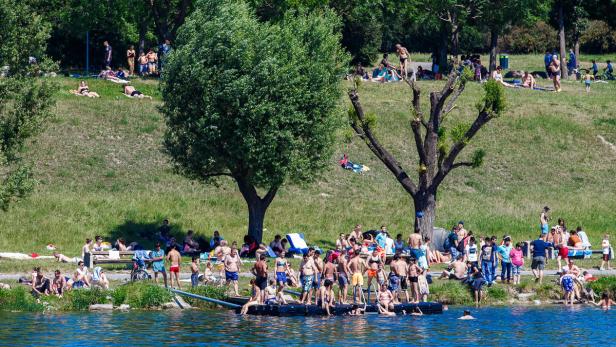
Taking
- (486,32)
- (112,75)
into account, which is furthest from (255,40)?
(486,32)

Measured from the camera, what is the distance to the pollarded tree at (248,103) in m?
45.0

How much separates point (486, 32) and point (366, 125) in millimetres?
47847

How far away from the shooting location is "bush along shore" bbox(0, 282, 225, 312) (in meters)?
35.8

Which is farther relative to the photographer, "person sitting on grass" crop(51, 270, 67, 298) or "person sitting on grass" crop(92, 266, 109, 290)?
"person sitting on grass" crop(92, 266, 109, 290)

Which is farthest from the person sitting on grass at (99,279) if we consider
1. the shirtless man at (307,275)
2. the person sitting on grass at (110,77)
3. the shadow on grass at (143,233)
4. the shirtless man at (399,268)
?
the person sitting on grass at (110,77)

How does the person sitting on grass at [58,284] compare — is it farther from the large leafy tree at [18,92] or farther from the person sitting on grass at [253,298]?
the person sitting on grass at [253,298]

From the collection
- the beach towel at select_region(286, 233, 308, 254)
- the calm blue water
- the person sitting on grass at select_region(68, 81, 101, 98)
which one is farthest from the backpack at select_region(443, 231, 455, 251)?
the person sitting on grass at select_region(68, 81, 101, 98)

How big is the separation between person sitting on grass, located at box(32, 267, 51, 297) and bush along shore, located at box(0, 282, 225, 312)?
0.19 meters

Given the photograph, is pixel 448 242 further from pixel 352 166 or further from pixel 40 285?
pixel 40 285

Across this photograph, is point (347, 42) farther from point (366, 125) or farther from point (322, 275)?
point (322, 275)

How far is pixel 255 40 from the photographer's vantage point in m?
46.3

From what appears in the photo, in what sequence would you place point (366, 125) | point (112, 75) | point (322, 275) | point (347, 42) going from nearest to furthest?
point (322, 275) → point (366, 125) → point (112, 75) → point (347, 42)

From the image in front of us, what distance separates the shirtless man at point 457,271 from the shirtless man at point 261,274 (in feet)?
25.3

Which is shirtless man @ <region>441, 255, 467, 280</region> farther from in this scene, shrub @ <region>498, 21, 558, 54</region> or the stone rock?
shrub @ <region>498, 21, 558, 54</region>
